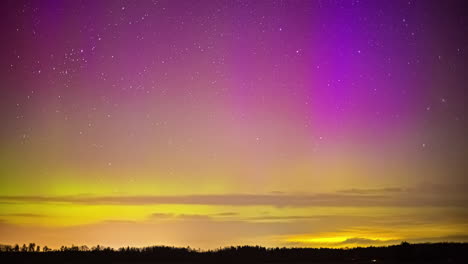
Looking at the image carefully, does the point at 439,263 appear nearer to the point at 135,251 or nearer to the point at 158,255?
the point at 158,255

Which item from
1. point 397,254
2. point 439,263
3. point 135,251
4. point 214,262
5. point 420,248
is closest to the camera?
point 439,263

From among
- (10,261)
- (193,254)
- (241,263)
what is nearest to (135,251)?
(193,254)

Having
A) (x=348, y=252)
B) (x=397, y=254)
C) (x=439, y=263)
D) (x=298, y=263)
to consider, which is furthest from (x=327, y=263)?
(x=348, y=252)

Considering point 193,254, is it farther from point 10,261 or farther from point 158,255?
point 10,261

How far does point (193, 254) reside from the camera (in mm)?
119312

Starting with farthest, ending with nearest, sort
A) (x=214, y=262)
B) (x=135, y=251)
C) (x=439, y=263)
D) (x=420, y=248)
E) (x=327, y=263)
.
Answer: (x=135, y=251), (x=420, y=248), (x=214, y=262), (x=327, y=263), (x=439, y=263)

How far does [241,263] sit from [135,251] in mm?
45053

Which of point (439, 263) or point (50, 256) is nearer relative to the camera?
point (439, 263)

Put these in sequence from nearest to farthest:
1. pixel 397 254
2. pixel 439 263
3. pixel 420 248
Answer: pixel 439 263 → pixel 397 254 → pixel 420 248

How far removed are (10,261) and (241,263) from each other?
127 ft

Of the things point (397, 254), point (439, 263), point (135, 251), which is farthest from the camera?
point (135, 251)

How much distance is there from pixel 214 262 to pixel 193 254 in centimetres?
2959

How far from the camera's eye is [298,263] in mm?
84625

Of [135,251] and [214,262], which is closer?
[214,262]
